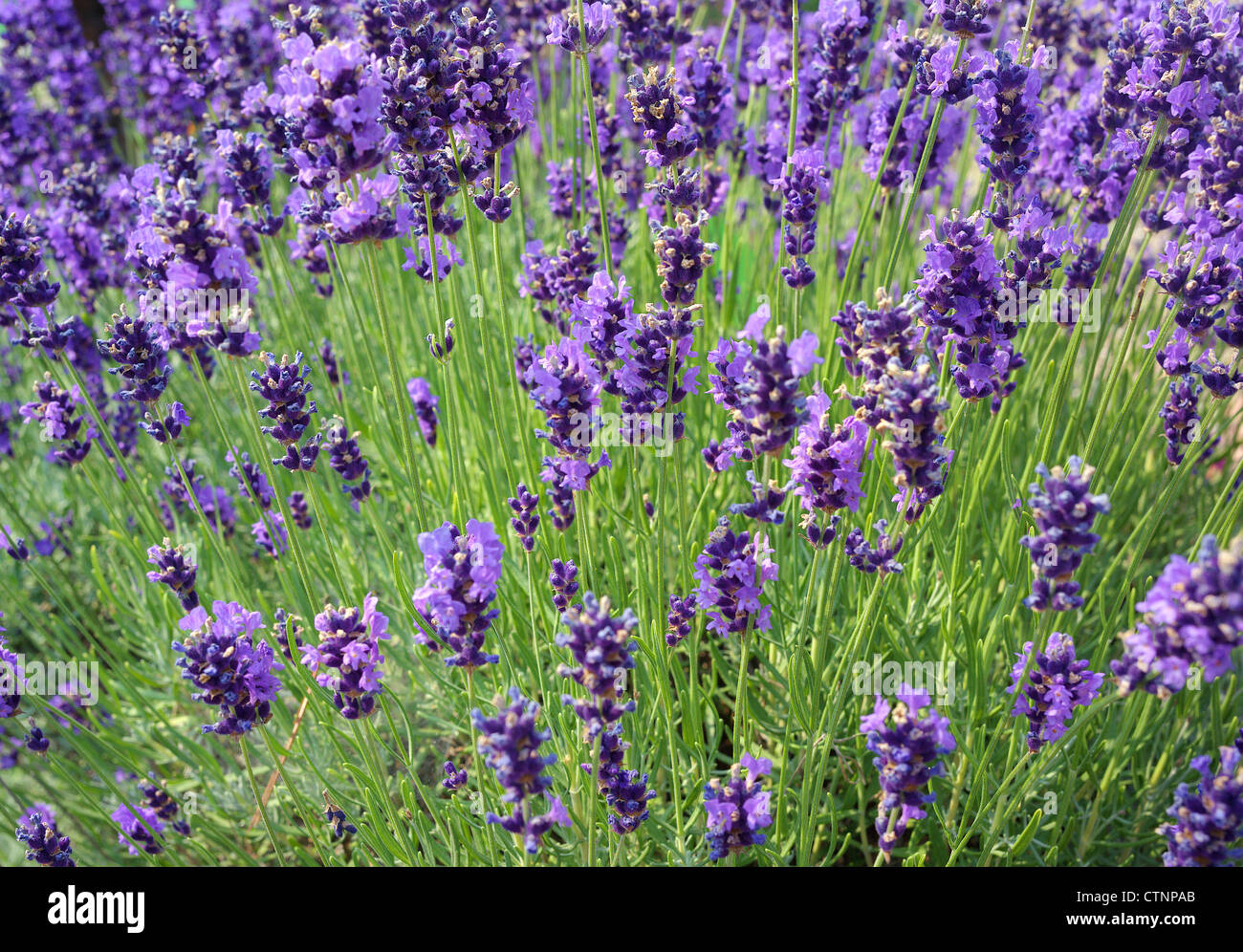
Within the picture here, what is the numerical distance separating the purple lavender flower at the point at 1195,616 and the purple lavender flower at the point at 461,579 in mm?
1082

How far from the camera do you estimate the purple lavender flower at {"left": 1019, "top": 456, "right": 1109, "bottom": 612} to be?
58.9 inches

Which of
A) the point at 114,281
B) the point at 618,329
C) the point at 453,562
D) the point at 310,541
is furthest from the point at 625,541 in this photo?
the point at 114,281

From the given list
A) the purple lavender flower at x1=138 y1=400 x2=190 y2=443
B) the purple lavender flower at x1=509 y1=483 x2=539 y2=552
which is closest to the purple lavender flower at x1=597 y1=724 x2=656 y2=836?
the purple lavender flower at x1=509 y1=483 x2=539 y2=552

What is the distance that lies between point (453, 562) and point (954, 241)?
1.25m

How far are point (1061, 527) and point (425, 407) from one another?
2.11 metres

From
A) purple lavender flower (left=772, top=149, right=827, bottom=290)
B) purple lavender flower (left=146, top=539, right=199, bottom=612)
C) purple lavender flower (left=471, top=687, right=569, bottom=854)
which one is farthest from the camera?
purple lavender flower (left=772, top=149, right=827, bottom=290)

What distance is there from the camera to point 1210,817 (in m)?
1.62

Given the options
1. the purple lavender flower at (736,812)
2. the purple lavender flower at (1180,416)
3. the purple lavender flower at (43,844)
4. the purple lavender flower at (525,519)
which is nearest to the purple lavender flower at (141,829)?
the purple lavender flower at (43,844)

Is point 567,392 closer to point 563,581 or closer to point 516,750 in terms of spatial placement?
point 563,581

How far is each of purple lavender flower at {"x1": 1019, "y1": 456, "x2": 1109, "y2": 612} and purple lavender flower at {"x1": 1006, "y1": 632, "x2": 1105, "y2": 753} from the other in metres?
0.24

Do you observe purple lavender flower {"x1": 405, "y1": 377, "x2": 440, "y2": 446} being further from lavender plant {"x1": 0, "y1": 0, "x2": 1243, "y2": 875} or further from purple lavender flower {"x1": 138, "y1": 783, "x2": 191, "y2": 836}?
purple lavender flower {"x1": 138, "y1": 783, "x2": 191, "y2": 836}

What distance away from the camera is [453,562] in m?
1.56

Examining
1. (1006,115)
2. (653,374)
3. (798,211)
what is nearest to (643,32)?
(798,211)

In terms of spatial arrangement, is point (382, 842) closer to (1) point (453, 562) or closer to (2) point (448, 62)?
(1) point (453, 562)
